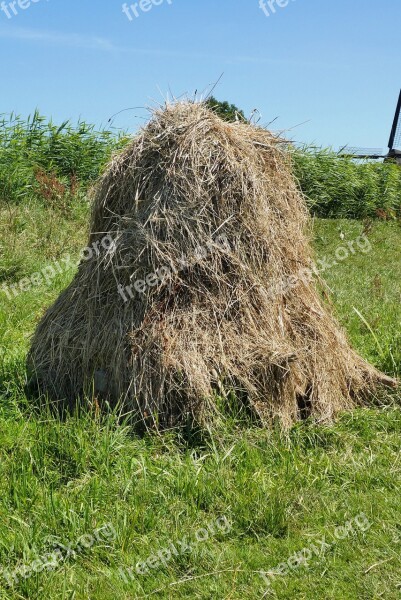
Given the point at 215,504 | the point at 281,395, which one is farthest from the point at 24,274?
the point at 215,504

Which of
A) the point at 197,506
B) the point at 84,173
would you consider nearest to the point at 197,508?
the point at 197,506

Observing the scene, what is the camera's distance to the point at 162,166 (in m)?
5.23

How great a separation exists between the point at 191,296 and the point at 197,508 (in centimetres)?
149

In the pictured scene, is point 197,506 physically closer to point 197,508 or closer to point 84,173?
point 197,508

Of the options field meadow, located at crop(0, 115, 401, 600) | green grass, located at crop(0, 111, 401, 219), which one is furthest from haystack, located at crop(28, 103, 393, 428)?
green grass, located at crop(0, 111, 401, 219)

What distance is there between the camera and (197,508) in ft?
13.8

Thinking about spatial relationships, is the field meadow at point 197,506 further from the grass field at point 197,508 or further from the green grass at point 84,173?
the green grass at point 84,173

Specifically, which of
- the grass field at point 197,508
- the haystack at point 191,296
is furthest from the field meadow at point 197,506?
the haystack at point 191,296

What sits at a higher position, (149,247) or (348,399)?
(149,247)

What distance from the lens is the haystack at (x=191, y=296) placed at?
16.3 feet

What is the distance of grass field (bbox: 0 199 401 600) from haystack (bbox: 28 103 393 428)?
0.90 feet

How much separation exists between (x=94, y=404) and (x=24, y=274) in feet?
17.3

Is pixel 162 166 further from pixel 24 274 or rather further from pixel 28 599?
pixel 24 274

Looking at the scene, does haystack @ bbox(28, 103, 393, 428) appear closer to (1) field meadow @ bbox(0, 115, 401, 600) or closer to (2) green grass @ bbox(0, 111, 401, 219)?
(1) field meadow @ bbox(0, 115, 401, 600)
